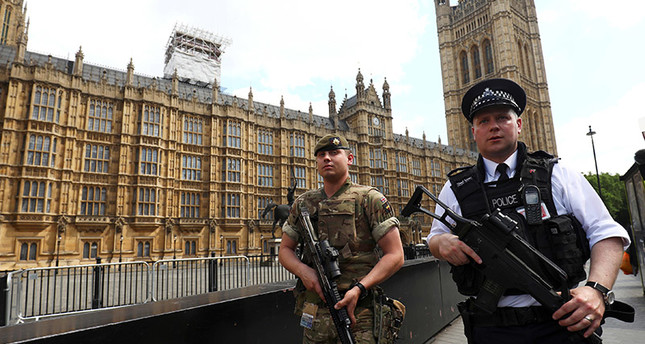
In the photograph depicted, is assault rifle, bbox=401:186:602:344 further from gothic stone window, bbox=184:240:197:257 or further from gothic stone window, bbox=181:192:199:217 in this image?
gothic stone window, bbox=181:192:199:217

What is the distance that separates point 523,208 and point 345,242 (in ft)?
3.72

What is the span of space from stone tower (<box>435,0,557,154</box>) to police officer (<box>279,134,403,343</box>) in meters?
64.2

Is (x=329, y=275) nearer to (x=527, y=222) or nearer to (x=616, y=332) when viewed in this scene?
(x=527, y=222)

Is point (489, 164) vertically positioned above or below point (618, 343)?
above

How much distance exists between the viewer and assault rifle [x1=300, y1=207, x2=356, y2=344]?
2031mm

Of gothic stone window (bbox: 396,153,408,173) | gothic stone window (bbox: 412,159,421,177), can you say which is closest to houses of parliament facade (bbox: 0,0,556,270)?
gothic stone window (bbox: 396,153,408,173)

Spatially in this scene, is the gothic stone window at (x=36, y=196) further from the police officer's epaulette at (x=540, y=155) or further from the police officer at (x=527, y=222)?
the police officer's epaulette at (x=540, y=155)

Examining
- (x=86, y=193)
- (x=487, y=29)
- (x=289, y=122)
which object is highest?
(x=487, y=29)

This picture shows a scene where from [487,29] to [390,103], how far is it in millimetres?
36761

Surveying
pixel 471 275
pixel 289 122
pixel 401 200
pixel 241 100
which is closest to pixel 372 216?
pixel 471 275

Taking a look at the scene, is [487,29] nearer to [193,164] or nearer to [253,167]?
[253,167]

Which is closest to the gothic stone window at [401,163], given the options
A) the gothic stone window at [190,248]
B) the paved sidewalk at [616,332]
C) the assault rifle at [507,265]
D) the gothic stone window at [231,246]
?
the gothic stone window at [231,246]

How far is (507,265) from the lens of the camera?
1719 millimetres

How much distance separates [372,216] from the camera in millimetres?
2426
